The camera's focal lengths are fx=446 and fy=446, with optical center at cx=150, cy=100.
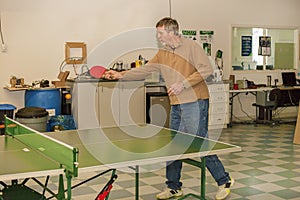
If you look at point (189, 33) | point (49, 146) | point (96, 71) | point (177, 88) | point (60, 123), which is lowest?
point (60, 123)

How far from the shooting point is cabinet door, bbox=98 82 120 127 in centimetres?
703

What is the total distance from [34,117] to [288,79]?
206 inches

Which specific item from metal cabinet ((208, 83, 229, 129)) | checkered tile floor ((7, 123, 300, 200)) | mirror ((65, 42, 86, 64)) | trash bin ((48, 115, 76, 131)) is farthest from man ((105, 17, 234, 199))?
metal cabinet ((208, 83, 229, 129))

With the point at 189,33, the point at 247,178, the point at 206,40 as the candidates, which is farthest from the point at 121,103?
the point at 247,178

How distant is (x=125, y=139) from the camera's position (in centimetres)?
345

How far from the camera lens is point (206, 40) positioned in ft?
28.2

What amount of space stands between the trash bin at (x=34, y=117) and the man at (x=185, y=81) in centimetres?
289

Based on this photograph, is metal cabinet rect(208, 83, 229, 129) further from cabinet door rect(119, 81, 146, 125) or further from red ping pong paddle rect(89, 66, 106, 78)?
red ping pong paddle rect(89, 66, 106, 78)

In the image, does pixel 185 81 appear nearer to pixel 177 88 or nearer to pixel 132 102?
pixel 177 88

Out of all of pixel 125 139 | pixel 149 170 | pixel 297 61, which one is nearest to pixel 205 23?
pixel 297 61

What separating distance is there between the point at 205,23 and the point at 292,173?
4269 mm

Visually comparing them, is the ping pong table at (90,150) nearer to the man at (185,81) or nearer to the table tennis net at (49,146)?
the table tennis net at (49,146)

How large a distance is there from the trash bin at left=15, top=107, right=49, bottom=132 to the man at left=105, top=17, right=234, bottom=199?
2.89 meters

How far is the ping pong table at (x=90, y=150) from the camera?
2.52 metres
